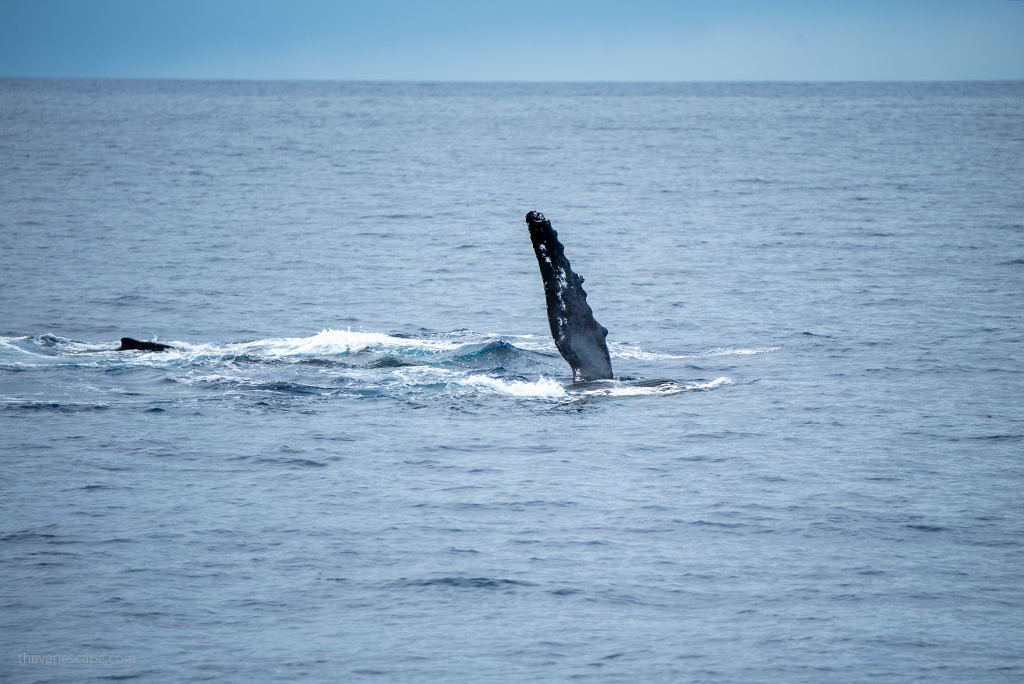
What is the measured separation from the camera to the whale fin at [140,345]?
21.3 metres

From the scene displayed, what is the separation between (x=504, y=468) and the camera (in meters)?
15.1

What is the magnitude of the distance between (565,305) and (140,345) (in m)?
9.03

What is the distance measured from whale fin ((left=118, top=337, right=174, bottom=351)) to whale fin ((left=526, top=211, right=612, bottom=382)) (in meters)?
8.44

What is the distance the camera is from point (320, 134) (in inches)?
5022

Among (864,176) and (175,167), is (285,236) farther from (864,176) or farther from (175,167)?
(864,176)

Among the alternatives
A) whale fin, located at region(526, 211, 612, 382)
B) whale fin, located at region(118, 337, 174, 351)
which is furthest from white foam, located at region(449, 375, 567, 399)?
whale fin, located at region(118, 337, 174, 351)

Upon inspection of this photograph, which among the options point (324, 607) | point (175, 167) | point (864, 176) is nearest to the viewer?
point (324, 607)

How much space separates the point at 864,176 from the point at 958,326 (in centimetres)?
4949

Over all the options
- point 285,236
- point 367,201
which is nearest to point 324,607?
point 285,236

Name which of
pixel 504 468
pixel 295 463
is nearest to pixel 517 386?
pixel 504 468

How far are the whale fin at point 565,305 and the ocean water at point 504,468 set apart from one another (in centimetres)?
73

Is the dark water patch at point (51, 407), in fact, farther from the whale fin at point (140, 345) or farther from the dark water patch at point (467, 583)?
the dark water patch at point (467, 583)

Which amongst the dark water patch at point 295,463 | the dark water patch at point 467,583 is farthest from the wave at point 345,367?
the dark water patch at point 467,583

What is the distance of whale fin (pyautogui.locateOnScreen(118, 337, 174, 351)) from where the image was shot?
2132cm
